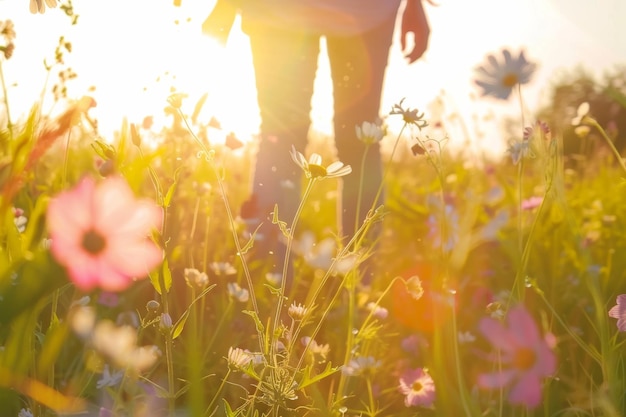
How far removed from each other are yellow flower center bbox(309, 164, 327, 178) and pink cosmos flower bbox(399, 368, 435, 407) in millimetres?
663

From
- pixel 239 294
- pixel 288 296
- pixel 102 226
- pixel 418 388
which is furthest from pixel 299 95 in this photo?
pixel 102 226

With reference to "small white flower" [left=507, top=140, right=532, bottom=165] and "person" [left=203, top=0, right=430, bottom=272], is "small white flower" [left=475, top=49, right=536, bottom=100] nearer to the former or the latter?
"small white flower" [left=507, top=140, right=532, bottom=165]

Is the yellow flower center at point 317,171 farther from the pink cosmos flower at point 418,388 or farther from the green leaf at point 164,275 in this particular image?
the pink cosmos flower at point 418,388

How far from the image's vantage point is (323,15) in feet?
7.42

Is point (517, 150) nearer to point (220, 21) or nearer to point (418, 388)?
point (418, 388)

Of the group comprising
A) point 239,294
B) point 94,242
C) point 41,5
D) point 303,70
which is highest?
point 41,5

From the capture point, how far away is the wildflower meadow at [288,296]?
0.63m

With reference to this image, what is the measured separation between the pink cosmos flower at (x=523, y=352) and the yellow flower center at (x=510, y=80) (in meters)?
0.68

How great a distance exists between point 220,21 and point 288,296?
86 cm

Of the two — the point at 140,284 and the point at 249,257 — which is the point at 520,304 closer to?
the point at 140,284

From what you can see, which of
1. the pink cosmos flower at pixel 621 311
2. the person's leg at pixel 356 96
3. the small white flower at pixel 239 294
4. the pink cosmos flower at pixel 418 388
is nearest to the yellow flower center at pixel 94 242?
the pink cosmos flower at pixel 621 311

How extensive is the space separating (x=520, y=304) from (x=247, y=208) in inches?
57.4

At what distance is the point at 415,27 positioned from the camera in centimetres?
262

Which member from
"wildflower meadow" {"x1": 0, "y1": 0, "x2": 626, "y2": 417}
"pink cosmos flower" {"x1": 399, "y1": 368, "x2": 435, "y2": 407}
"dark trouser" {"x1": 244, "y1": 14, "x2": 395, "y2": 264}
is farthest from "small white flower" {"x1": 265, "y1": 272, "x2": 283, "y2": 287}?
"pink cosmos flower" {"x1": 399, "y1": 368, "x2": 435, "y2": 407}
